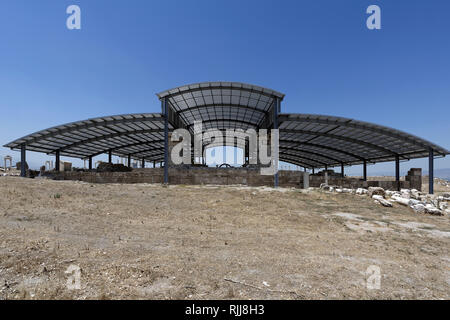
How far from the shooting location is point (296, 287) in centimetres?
317

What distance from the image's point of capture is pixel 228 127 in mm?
29203

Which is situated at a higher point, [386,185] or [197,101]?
[197,101]

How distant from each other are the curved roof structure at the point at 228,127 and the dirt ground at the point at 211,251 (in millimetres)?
12139

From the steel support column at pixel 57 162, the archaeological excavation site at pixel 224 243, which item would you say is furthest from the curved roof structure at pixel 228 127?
the archaeological excavation site at pixel 224 243

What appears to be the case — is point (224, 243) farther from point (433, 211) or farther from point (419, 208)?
point (433, 211)

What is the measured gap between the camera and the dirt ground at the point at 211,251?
121 inches

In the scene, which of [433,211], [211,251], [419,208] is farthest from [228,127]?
[211,251]

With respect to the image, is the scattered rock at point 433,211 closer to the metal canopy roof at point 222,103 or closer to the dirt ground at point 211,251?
the dirt ground at point 211,251

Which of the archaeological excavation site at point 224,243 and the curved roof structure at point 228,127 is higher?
the curved roof structure at point 228,127

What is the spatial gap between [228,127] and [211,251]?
83.7ft

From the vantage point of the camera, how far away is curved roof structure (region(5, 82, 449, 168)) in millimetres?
19188
